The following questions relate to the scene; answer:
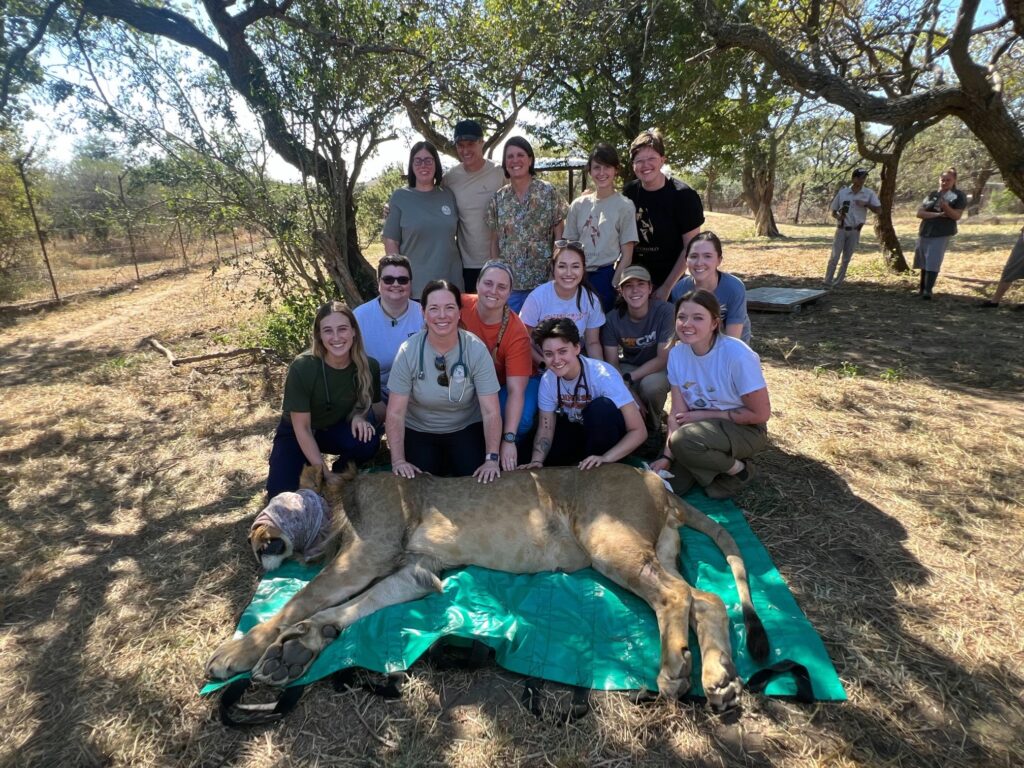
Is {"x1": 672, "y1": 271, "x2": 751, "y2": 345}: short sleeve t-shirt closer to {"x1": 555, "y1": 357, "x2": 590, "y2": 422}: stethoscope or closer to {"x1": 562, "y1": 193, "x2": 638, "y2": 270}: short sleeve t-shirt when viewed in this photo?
{"x1": 562, "y1": 193, "x2": 638, "y2": 270}: short sleeve t-shirt

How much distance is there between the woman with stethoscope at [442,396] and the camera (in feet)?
11.2

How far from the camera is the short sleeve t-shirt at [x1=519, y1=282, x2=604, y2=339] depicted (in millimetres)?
4176

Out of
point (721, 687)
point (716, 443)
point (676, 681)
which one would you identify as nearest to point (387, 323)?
point (716, 443)

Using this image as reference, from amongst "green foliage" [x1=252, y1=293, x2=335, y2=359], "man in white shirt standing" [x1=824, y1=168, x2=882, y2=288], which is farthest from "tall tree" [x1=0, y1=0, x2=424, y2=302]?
"man in white shirt standing" [x1=824, y1=168, x2=882, y2=288]

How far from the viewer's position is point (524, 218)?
4.68m

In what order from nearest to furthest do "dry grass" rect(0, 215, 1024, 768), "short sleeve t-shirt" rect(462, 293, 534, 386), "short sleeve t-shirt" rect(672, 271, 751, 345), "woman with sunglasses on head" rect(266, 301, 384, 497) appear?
"dry grass" rect(0, 215, 1024, 768)
"woman with sunglasses on head" rect(266, 301, 384, 497)
"short sleeve t-shirt" rect(462, 293, 534, 386)
"short sleeve t-shirt" rect(672, 271, 751, 345)

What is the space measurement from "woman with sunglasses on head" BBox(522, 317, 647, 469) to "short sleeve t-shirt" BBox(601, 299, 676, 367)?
2.51 feet

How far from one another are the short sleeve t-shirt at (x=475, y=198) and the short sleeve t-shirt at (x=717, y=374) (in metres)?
2.25

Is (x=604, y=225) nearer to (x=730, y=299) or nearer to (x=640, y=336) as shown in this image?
(x=640, y=336)

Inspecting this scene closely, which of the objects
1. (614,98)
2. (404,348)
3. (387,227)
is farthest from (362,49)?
(614,98)

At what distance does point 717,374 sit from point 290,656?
2.92 metres

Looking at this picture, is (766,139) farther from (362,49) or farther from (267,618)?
(267,618)

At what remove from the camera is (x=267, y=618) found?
113 inches

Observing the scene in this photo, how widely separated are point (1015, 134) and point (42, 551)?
1167 cm
